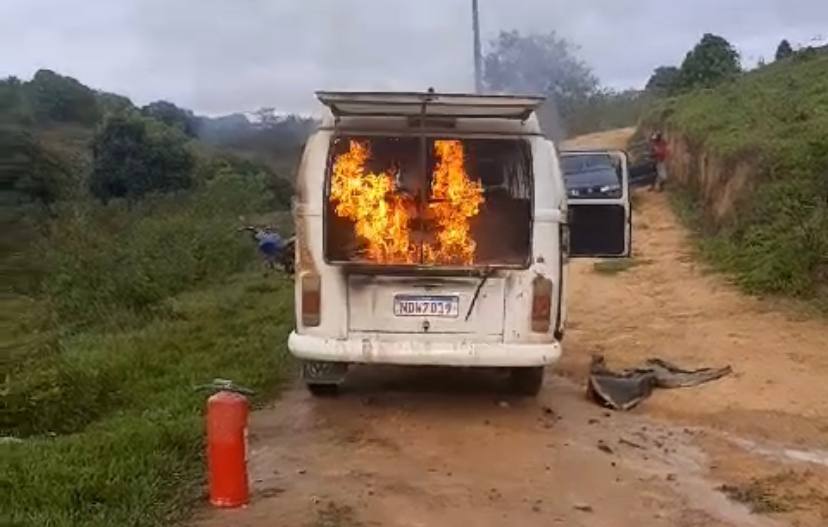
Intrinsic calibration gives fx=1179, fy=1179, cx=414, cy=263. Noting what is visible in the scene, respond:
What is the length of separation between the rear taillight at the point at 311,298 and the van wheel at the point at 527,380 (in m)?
1.56

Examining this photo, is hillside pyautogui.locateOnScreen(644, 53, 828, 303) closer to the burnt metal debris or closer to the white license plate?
the burnt metal debris

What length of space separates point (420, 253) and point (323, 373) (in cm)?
108

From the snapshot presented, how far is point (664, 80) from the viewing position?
51.5m

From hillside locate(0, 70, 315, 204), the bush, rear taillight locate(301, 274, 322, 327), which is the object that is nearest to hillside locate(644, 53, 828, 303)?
hillside locate(0, 70, 315, 204)

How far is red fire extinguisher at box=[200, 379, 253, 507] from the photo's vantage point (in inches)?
223

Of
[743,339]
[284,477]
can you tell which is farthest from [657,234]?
[284,477]

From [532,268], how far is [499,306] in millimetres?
327

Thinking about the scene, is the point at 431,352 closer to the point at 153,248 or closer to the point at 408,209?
the point at 408,209

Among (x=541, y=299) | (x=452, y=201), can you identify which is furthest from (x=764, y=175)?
(x=541, y=299)

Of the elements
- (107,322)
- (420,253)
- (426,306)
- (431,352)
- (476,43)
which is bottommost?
(107,322)

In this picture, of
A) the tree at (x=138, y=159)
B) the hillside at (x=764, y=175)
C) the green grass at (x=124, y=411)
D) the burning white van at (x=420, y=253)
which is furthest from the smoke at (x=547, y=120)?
the tree at (x=138, y=159)

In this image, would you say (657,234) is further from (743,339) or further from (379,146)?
(379,146)

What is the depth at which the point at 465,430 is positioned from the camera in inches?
Result: 299

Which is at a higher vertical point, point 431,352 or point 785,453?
point 431,352
